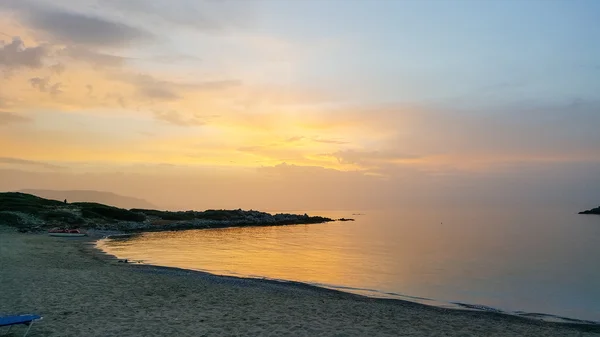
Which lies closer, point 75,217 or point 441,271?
point 441,271

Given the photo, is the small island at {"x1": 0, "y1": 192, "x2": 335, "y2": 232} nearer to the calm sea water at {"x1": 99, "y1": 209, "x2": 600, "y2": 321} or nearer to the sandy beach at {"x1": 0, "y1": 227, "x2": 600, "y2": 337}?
the calm sea water at {"x1": 99, "y1": 209, "x2": 600, "y2": 321}

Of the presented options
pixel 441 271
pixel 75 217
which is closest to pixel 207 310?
pixel 441 271

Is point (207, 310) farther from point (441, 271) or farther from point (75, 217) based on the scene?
point (75, 217)

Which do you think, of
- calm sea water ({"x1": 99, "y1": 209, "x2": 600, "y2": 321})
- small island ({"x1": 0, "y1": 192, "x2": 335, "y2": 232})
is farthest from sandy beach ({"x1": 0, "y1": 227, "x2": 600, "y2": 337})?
small island ({"x1": 0, "y1": 192, "x2": 335, "y2": 232})

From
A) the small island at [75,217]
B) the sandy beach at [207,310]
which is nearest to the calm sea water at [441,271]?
the sandy beach at [207,310]

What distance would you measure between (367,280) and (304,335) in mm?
15584

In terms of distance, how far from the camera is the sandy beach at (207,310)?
37.8 ft

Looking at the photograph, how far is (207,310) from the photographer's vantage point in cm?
1371

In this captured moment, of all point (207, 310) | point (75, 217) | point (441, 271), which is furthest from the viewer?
point (75, 217)

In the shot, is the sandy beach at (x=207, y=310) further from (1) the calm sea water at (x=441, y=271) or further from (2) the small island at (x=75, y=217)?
(2) the small island at (x=75, y=217)

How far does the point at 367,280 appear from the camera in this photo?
2625cm

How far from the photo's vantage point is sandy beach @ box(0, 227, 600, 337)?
1152cm

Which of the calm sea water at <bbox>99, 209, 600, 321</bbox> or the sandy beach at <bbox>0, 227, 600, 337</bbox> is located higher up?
the sandy beach at <bbox>0, 227, 600, 337</bbox>

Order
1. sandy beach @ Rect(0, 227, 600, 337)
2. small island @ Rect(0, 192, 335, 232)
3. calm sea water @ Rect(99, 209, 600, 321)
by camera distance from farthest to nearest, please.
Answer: small island @ Rect(0, 192, 335, 232) → calm sea water @ Rect(99, 209, 600, 321) → sandy beach @ Rect(0, 227, 600, 337)
